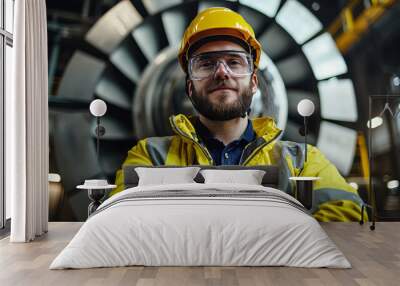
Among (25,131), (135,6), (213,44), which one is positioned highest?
(135,6)

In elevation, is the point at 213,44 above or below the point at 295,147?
above

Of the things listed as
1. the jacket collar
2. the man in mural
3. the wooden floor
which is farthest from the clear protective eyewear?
the wooden floor

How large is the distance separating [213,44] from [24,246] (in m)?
2.90

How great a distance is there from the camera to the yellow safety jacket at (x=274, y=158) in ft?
20.0

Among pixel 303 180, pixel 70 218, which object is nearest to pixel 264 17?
pixel 303 180

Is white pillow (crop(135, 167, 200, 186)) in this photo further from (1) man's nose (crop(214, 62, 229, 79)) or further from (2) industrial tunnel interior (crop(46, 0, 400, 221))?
(1) man's nose (crop(214, 62, 229, 79))

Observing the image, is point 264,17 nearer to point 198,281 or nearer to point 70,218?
point 70,218

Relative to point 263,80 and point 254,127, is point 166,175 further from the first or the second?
point 263,80

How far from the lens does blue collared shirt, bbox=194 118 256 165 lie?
6066 millimetres

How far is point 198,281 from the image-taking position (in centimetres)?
346

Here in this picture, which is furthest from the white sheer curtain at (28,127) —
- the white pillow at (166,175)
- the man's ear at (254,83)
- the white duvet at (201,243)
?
the man's ear at (254,83)

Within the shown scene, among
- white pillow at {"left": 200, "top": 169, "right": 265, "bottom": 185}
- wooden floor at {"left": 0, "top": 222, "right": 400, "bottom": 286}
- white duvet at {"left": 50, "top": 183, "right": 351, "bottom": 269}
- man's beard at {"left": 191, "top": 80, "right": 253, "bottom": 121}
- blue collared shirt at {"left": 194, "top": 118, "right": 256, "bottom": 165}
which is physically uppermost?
man's beard at {"left": 191, "top": 80, "right": 253, "bottom": 121}

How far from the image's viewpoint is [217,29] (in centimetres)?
611

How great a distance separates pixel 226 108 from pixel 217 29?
2.90 ft
